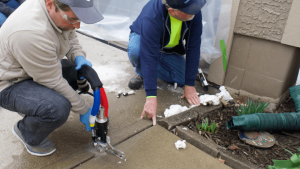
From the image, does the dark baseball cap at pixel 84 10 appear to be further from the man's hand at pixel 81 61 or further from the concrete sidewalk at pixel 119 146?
the concrete sidewalk at pixel 119 146

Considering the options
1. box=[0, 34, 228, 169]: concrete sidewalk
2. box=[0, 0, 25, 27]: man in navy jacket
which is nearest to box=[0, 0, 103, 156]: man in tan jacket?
box=[0, 34, 228, 169]: concrete sidewalk

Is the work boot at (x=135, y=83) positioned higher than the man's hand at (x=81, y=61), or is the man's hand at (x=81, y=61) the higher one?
the man's hand at (x=81, y=61)

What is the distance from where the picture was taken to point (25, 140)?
66.1 inches

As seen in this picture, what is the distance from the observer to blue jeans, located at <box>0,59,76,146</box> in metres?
1.52

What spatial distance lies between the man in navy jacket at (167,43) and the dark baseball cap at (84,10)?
2.08 feet

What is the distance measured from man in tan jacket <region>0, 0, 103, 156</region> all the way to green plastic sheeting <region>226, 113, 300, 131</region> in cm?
123

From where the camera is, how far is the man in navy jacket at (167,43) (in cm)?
193

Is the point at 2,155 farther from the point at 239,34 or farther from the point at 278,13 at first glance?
the point at 278,13

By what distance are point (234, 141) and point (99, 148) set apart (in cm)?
107

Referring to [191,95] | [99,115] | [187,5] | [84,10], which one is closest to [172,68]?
[191,95]

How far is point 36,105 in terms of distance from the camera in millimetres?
1513

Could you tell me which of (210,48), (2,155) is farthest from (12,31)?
(210,48)

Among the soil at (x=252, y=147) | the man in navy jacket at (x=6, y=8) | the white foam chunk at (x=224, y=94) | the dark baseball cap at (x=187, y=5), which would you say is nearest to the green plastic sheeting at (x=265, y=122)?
the soil at (x=252, y=147)

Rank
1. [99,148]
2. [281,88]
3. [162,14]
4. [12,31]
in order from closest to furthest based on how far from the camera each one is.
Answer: [12,31] < [99,148] < [162,14] < [281,88]
